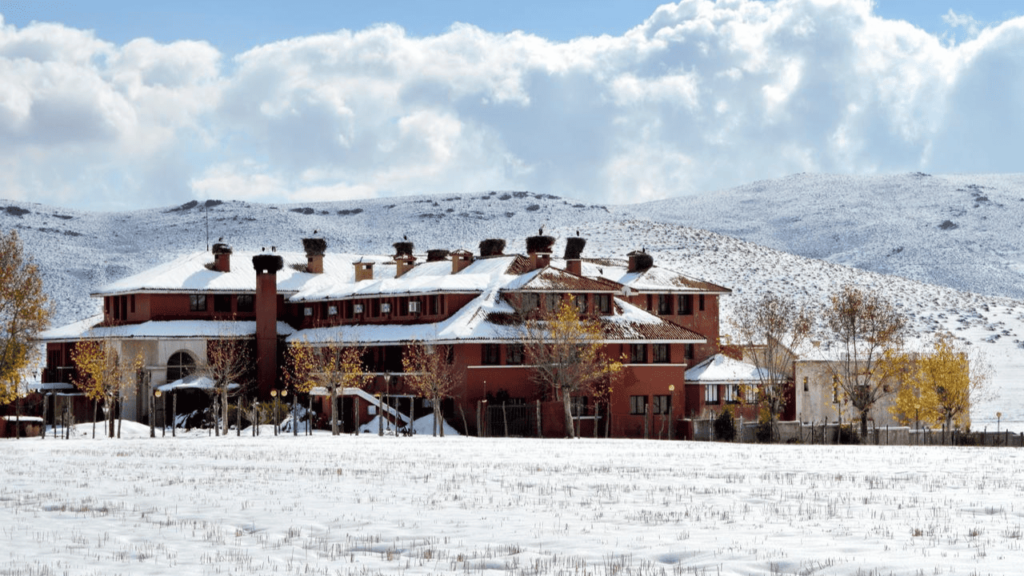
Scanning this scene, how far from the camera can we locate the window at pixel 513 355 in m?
79.7

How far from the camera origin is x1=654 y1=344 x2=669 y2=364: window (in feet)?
270

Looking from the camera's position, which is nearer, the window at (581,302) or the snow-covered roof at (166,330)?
the window at (581,302)

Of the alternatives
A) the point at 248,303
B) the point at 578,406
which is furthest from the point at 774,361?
the point at 248,303

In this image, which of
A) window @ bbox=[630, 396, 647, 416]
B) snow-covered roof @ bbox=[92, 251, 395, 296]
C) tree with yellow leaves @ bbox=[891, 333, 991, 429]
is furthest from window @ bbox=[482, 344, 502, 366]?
tree with yellow leaves @ bbox=[891, 333, 991, 429]

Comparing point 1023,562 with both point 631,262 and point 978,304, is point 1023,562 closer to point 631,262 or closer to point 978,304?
point 631,262

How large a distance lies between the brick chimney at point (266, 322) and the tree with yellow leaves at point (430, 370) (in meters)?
12.9

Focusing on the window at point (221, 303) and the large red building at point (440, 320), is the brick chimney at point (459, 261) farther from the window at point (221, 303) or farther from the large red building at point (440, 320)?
the window at point (221, 303)

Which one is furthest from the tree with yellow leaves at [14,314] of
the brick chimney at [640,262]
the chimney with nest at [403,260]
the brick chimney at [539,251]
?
the brick chimney at [640,262]

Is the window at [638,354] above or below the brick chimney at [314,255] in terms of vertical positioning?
below

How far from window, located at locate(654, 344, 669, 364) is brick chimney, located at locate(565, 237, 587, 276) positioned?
996 cm

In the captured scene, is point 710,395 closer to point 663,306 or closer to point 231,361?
point 663,306

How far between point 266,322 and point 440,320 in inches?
551

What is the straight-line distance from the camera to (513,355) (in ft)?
262

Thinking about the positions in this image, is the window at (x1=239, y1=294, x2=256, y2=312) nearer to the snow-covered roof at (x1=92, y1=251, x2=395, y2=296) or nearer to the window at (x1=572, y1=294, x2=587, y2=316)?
the snow-covered roof at (x1=92, y1=251, x2=395, y2=296)
